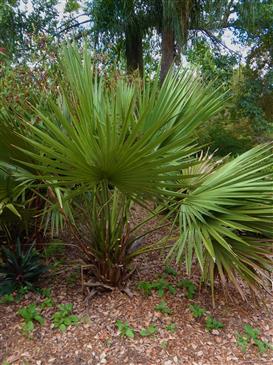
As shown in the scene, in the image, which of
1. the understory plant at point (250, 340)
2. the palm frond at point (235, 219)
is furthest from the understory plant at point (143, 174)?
the understory plant at point (250, 340)

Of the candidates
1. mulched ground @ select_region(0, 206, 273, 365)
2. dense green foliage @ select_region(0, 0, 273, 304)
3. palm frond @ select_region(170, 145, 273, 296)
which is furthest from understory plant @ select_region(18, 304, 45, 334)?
palm frond @ select_region(170, 145, 273, 296)

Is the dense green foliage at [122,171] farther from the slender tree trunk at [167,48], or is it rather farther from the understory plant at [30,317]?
the slender tree trunk at [167,48]

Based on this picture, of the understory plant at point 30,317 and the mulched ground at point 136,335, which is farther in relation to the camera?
the understory plant at point 30,317

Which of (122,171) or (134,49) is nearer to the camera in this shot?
(122,171)

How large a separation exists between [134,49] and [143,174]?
7772 mm

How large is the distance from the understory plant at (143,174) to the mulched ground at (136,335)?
283 mm

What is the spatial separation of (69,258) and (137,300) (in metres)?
0.96

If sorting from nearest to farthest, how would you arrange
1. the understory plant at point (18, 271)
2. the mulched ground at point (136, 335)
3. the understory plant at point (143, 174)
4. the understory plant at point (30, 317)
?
the understory plant at point (143, 174) → the mulched ground at point (136, 335) → the understory plant at point (30, 317) → the understory plant at point (18, 271)

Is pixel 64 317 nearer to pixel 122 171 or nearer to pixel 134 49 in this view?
pixel 122 171

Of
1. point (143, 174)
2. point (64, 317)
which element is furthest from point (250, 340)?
point (143, 174)

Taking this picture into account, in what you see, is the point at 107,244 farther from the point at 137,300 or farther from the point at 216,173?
the point at 216,173

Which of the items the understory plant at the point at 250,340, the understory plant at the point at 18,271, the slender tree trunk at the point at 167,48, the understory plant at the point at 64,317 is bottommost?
the understory plant at the point at 250,340

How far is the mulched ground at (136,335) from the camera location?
2.32 meters

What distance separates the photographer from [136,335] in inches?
98.2
